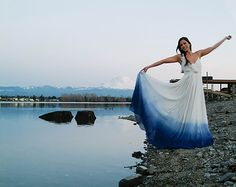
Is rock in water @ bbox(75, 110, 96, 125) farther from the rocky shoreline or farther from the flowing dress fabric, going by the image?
the flowing dress fabric

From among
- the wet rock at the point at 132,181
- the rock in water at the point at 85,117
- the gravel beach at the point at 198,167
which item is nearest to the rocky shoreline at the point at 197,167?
the gravel beach at the point at 198,167

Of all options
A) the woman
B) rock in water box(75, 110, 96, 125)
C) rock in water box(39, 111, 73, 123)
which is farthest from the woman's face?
rock in water box(39, 111, 73, 123)

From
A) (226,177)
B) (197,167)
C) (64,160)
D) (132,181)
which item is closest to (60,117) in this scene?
(64,160)

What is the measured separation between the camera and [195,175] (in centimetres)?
1398

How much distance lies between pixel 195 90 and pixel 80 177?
1310cm

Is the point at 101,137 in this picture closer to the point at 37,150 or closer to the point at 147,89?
the point at 37,150

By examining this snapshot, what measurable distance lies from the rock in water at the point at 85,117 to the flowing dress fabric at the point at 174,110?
59956 mm

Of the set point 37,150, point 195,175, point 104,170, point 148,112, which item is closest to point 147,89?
point 148,112

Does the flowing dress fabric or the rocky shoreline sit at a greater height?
the flowing dress fabric

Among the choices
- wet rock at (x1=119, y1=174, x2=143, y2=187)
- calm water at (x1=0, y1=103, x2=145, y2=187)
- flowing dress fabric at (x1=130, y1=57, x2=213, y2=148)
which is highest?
flowing dress fabric at (x1=130, y1=57, x2=213, y2=148)

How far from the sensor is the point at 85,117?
239ft

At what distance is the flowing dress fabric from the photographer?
9469mm

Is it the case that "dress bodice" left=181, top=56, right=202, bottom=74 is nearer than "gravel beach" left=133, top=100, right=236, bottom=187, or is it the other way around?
"dress bodice" left=181, top=56, right=202, bottom=74

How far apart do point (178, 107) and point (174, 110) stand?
120 millimetres
